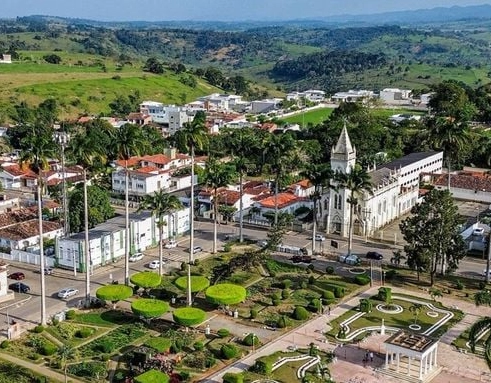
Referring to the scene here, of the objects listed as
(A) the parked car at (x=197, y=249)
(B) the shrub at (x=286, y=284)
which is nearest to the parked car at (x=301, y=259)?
(B) the shrub at (x=286, y=284)

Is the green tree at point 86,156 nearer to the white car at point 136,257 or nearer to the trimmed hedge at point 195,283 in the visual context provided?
the trimmed hedge at point 195,283

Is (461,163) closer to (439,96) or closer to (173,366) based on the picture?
(439,96)

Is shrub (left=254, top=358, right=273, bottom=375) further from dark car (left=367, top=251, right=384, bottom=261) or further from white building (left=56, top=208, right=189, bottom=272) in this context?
dark car (left=367, top=251, right=384, bottom=261)

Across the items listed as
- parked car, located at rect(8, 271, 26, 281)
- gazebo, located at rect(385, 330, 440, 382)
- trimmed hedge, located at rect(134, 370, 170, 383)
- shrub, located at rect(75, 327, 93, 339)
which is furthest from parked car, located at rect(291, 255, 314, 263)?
trimmed hedge, located at rect(134, 370, 170, 383)

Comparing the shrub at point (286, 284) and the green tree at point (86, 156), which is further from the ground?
the green tree at point (86, 156)

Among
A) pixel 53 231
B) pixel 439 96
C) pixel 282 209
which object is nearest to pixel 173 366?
pixel 53 231

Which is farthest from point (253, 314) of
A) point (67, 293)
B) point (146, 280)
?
point (67, 293)

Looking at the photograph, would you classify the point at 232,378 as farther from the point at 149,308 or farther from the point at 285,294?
the point at 285,294
